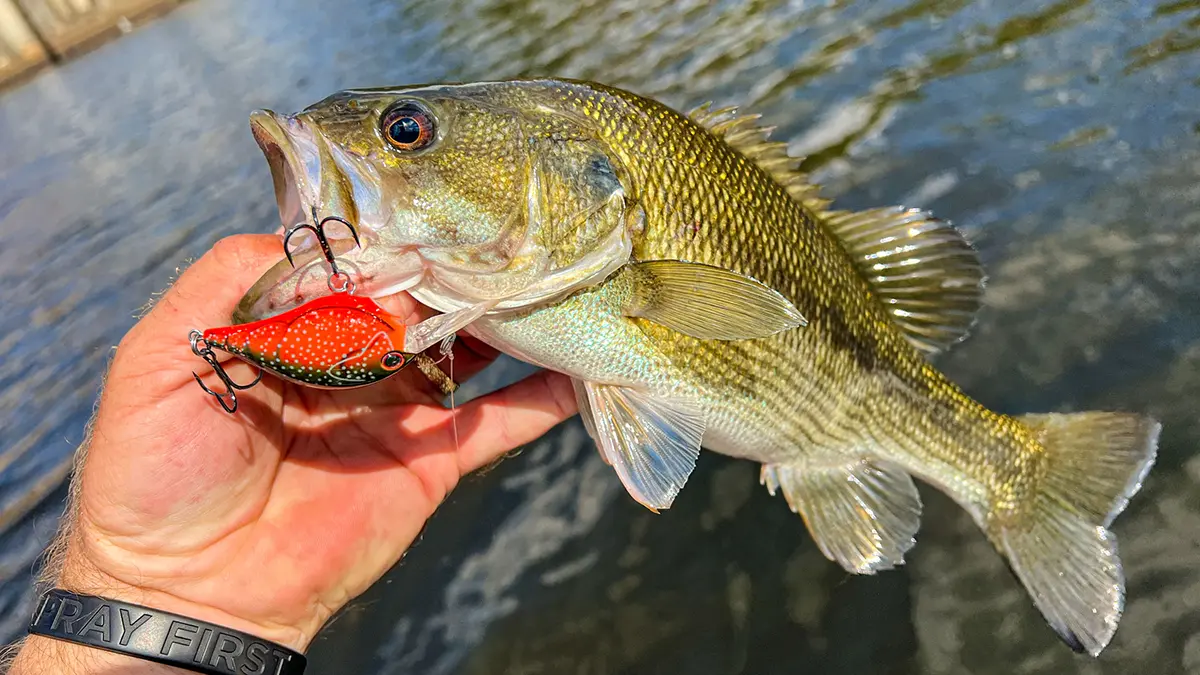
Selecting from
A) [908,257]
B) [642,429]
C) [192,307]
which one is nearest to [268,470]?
[192,307]

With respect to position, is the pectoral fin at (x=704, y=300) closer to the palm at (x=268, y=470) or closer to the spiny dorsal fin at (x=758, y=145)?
the spiny dorsal fin at (x=758, y=145)

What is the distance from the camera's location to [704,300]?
1952 mm

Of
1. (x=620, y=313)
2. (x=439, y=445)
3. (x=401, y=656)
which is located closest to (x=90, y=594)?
(x=439, y=445)

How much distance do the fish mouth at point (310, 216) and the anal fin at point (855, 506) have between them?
5.47 ft

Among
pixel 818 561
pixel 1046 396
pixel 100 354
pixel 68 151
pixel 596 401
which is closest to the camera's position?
pixel 596 401

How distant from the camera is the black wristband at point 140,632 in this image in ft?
6.00

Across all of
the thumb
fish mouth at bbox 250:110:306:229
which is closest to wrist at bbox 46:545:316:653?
the thumb

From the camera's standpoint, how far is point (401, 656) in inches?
121

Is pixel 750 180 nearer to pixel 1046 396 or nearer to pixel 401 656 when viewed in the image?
pixel 1046 396

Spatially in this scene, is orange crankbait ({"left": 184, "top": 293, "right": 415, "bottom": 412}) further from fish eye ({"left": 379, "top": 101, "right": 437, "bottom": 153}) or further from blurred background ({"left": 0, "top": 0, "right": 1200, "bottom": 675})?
blurred background ({"left": 0, "top": 0, "right": 1200, "bottom": 675})

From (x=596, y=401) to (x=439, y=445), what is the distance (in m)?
0.79

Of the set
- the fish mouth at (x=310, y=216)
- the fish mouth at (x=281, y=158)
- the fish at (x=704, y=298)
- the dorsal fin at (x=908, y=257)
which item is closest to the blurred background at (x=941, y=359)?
the fish at (x=704, y=298)

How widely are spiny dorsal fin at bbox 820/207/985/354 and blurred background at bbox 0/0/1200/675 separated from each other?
1.08m

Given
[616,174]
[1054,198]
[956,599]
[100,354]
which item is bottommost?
[956,599]
